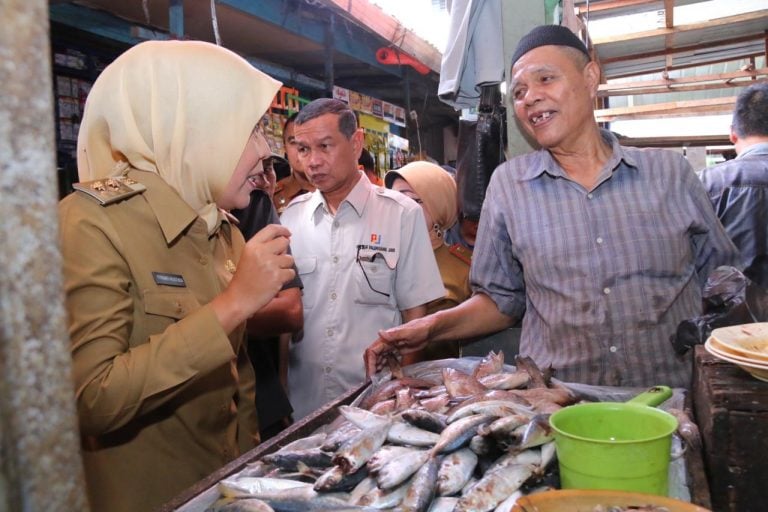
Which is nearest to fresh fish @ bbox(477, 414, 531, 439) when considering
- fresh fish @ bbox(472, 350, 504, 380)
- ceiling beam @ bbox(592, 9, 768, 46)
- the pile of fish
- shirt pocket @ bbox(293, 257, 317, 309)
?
the pile of fish

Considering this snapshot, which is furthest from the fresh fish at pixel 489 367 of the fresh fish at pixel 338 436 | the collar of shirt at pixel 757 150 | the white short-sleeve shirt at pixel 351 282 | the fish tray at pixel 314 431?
the collar of shirt at pixel 757 150

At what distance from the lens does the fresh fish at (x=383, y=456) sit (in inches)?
60.8

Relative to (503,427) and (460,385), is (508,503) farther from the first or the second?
(460,385)

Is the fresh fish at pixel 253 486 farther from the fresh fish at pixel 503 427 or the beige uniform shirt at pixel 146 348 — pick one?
the fresh fish at pixel 503 427

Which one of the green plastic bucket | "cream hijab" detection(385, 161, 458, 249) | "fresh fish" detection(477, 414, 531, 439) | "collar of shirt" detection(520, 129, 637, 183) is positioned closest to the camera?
the green plastic bucket

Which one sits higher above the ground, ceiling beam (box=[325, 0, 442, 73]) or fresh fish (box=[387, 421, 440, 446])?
ceiling beam (box=[325, 0, 442, 73])

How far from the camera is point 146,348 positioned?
1.78 m

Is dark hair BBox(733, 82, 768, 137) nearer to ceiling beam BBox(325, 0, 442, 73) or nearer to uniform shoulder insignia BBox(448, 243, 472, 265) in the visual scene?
uniform shoulder insignia BBox(448, 243, 472, 265)

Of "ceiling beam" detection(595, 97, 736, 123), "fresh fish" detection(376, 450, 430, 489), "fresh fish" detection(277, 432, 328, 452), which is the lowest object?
"fresh fish" detection(277, 432, 328, 452)

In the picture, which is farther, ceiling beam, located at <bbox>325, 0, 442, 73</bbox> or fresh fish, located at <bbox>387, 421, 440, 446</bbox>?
ceiling beam, located at <bbox>325, 0, 442, 73</bbox>

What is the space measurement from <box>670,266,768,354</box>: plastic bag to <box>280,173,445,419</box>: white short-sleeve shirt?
6.16ft

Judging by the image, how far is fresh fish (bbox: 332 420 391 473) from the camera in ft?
5.10

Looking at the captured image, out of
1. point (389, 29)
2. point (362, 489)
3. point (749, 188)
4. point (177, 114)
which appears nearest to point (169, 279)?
point (177, 114)

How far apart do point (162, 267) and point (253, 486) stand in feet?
2.64
